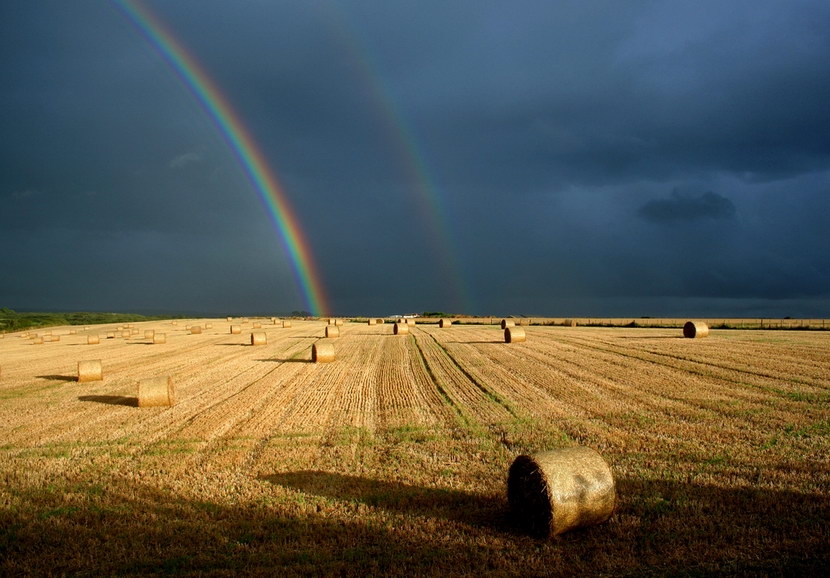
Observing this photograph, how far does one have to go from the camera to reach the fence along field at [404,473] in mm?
5754

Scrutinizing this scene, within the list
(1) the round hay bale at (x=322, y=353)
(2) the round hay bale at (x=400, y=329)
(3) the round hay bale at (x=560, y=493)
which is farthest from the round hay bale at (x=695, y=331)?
(3) the round hay bale at (x=560, y=493)

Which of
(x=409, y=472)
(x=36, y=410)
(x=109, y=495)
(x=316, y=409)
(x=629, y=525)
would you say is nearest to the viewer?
(x=629, y=525)

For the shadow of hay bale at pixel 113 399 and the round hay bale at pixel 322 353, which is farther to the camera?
the round hay bale at pixel 322 353

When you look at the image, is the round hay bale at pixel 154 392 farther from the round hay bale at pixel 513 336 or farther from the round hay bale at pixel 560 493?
the round hay bale at pixel 513 336

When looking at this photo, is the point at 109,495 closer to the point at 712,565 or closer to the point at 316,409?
the point at 316,409

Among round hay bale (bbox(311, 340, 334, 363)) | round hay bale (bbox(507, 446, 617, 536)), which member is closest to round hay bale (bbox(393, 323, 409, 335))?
round hay bale (bbox(311, 340, 334, 363))

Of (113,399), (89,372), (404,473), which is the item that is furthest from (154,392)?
(404,473)

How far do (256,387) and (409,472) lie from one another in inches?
351

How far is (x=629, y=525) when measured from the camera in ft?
20.9

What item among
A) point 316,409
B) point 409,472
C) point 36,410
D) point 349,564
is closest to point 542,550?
point 349,564

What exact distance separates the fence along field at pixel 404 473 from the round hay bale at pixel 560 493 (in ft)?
0.62

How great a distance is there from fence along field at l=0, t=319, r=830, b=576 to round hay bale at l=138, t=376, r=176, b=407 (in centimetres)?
29

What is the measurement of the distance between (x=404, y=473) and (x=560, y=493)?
2.66 m

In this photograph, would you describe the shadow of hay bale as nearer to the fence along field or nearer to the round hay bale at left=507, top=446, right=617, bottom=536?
the fence along field
